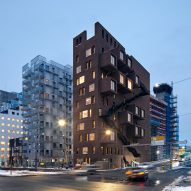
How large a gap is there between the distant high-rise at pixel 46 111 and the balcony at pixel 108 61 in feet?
141

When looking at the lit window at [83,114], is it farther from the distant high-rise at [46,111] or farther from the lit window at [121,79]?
the distant high-rise at [46,111]

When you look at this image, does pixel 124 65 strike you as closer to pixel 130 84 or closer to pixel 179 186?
pixel 130 84

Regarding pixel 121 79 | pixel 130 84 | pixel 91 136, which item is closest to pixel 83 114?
pixel 91 136

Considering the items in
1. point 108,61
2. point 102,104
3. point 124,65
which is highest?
point 124,65

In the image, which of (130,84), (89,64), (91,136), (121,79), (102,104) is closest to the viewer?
(91,136)

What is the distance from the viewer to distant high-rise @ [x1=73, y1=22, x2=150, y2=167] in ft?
240

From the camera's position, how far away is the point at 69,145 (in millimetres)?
132875

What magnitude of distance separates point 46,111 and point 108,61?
5439cm

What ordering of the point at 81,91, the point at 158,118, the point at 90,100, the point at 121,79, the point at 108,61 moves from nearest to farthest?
the point at 108,61 < the point at 90,100 < the point at 81,91 < the point at 121,79 < the point at 158,118

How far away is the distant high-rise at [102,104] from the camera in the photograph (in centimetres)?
7312

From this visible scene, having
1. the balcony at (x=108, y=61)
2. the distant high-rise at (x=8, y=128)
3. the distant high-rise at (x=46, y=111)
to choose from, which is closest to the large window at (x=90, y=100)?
the balcony at (x=108, y=61)

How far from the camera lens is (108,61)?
7425cm

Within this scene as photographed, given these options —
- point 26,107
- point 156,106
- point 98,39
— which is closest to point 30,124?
point 26,107

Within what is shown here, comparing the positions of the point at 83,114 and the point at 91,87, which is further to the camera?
the point at 83,114
